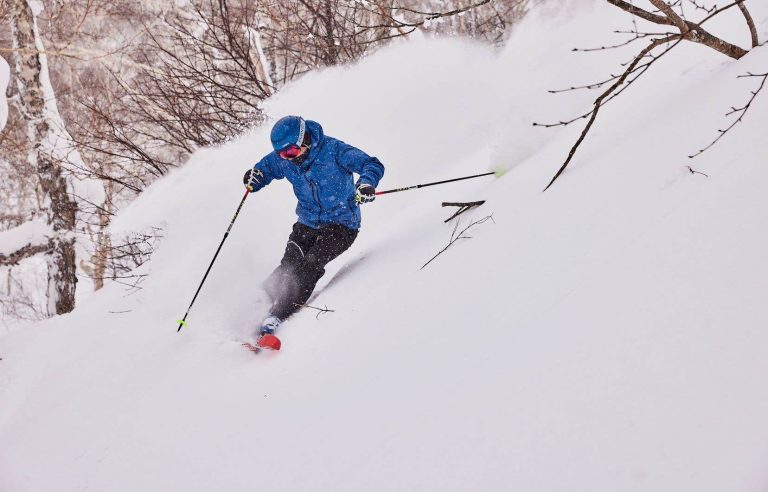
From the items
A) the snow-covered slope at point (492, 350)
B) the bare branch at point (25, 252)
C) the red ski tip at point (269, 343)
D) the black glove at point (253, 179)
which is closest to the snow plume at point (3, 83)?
the bare branch at point (25, 252)

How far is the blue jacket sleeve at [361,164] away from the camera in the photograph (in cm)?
374

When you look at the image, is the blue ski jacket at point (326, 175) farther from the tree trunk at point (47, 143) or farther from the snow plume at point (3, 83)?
the tree trunk at point (47, 143)

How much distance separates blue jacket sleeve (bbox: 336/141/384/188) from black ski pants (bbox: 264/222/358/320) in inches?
21.2

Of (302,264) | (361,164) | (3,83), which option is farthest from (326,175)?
(3,83)

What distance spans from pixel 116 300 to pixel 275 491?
2.82m

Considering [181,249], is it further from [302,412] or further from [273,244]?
[302,412]

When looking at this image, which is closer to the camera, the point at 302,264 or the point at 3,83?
the point at 302,264

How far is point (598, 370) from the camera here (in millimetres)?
1494

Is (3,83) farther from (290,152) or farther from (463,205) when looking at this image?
(463,205)

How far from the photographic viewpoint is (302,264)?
3.86m

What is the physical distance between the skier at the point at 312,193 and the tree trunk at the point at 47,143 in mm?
5248

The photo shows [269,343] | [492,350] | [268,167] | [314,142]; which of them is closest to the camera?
[492,350]

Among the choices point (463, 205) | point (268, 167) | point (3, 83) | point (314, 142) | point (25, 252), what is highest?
Result: point (3, 83)

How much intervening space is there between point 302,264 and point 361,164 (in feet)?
3.06
